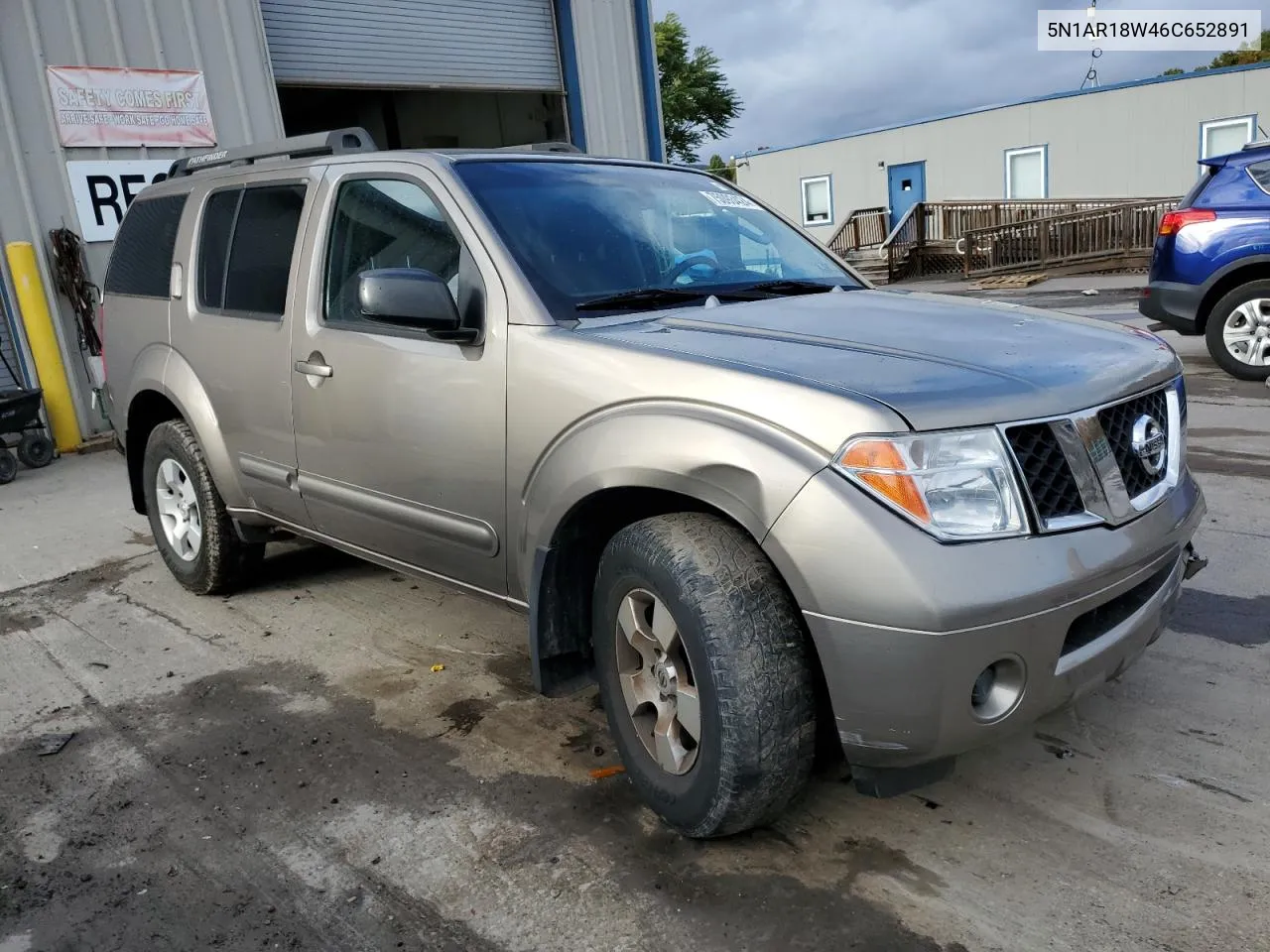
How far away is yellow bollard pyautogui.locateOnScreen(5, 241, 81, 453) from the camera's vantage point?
29.0 ft

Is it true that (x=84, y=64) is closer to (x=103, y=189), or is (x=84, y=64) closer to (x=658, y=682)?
(x=103, y=189)

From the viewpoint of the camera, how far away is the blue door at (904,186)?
27.6m

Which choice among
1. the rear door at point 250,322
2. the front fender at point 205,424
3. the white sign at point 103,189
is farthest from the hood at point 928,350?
the white sign at point 103,189

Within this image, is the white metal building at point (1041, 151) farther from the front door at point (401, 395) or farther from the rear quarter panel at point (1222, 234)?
the front door at point (401, 395)

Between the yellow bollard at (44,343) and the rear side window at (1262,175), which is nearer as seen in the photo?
the rear side window at (1262,175)

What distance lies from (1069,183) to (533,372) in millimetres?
Result: 25268

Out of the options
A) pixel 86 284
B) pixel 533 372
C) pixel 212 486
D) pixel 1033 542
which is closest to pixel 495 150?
pixel 533 372

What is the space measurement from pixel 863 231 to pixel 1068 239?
660 cm

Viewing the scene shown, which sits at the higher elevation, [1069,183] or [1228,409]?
[1069,183]

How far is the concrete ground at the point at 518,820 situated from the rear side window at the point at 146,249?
5.73ft

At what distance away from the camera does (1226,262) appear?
830 cm

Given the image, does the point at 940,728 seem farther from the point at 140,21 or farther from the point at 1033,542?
the point at 140,21

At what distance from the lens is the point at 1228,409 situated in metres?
7.44

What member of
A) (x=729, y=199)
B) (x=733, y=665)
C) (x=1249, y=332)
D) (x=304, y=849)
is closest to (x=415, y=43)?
(x=1249, y=332)
